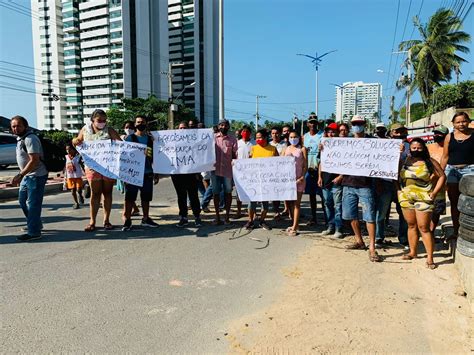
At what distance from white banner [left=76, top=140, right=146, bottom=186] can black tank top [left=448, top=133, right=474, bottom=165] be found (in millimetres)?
4658

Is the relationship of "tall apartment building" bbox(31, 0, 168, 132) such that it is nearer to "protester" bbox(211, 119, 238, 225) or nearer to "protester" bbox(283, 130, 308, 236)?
"protester" bbox(211, 119, 238, 225)

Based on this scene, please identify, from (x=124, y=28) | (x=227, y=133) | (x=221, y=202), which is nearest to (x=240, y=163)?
(x=227, y=133)

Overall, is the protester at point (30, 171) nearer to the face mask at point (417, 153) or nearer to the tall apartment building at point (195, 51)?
the face mask at point (417, 153)

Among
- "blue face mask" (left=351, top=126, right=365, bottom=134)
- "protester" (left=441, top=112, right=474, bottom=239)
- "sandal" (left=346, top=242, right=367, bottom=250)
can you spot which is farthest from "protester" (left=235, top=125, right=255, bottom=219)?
"protester" (left=441, top=112, right=474, bottom=239)

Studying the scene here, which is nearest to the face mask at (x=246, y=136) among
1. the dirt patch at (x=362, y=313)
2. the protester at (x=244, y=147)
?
the protester at (x=244, y=147)

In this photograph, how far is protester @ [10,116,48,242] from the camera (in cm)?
548

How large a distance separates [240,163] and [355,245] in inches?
91.8

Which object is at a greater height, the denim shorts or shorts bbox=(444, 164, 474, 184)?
shorts bbox=(444, 164, 474, 184)

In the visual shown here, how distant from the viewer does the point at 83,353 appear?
280 cm

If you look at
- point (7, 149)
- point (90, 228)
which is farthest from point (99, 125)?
point (7, 149)

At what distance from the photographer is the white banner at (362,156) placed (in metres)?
5.12

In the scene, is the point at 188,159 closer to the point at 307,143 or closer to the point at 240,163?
the point at 240,163

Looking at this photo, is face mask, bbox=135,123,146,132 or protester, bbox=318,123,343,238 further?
face mask, bbox=135,123,146,132

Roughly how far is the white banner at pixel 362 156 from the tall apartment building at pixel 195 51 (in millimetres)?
117885
